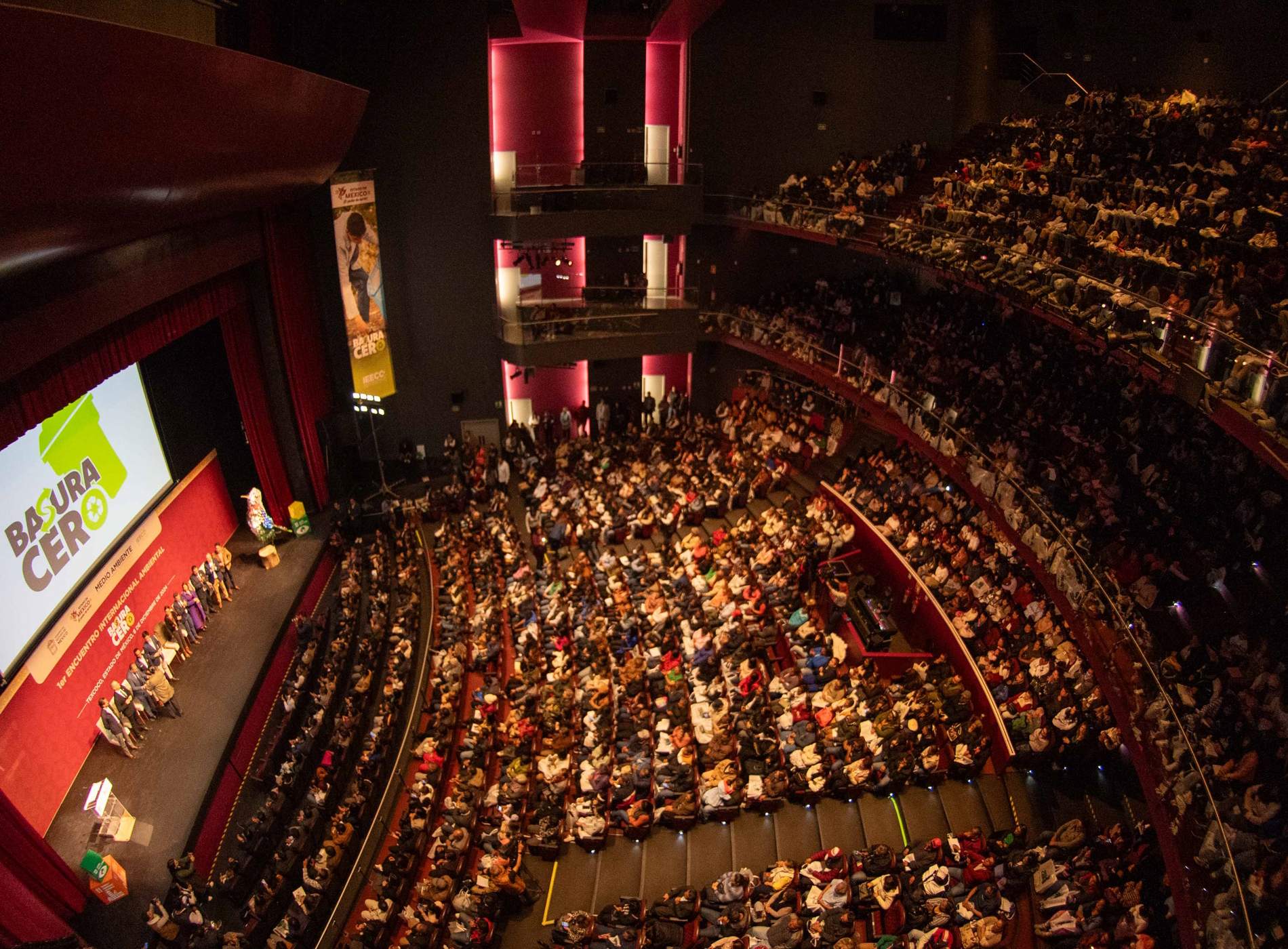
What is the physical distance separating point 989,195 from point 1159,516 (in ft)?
19.4

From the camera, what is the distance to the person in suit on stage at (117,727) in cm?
1000

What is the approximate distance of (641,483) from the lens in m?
16.3

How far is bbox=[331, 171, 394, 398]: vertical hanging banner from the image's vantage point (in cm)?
1515

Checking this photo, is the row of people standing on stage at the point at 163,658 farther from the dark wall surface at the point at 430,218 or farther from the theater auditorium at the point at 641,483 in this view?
the dark wall surface at the point at 430,218

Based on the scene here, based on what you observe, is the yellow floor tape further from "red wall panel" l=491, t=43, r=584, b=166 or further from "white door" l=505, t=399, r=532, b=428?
"red wall panel" l=491, t=43, r=584, b=166

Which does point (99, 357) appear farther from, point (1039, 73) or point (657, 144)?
point (1039, 73)

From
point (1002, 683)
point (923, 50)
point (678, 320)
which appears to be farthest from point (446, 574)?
point (923, 50)

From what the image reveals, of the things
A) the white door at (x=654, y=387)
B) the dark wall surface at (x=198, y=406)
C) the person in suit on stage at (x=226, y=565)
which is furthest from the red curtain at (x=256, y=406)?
the white door at (x=654, y=387)

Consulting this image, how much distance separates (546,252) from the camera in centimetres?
1881

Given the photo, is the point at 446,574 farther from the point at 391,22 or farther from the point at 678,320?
the point at 391,22

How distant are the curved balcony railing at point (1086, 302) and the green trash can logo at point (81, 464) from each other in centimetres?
1210

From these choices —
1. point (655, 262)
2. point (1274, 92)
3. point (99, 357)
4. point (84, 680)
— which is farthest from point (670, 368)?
point (84, 680)

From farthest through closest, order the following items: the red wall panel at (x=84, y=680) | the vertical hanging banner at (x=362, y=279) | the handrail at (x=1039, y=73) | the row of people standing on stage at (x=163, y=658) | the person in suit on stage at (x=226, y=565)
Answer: the handrail at (x=1039, y=73) → the vertical hanging banner at (x=362, y=279) → the person in suit on stage at (x=226, y=565) → the row of people standing on stage at (x=163, y=658) → the red wall panel at (x=84, y=680)

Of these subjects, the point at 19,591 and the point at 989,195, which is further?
the point at 989,195
